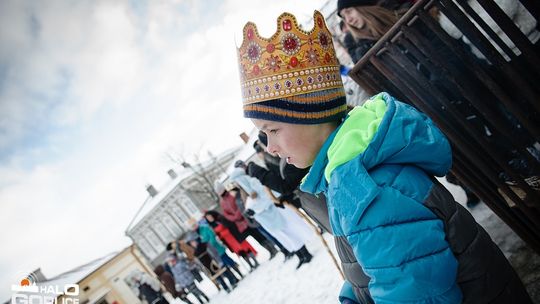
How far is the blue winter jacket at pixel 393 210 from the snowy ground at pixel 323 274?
153cm

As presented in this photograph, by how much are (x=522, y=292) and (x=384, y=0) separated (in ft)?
8.76

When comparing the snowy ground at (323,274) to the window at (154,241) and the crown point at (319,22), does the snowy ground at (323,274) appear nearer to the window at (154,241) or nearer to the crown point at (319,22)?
the crown point at (319,22)

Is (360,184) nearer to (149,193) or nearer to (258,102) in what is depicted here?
(258,102)

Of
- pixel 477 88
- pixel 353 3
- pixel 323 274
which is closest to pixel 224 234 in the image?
pixel 323 274

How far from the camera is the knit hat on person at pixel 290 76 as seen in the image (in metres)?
1.47

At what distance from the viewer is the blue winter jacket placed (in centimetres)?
100

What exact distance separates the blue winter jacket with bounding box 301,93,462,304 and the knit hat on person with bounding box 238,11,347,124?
0.34m

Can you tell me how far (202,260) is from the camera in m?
9.64

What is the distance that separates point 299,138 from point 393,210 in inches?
23.6

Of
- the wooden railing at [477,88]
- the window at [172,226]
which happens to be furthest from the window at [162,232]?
the wooden railing at [477,88]

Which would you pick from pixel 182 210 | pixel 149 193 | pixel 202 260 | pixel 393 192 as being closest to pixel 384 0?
pixel 393 192

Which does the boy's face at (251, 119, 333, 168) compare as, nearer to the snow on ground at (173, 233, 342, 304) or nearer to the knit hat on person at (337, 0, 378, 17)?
the knit hat on person at (337, 0, 378, 17)

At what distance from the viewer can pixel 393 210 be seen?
1.02 meters

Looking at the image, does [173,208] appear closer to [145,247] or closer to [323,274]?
[145,247]
